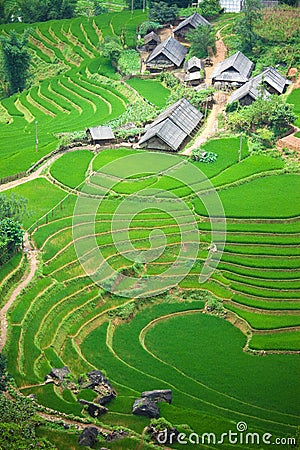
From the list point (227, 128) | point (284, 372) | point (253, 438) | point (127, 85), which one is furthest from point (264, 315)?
point (127, 85)

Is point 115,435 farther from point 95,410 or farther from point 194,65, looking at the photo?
point 194,65

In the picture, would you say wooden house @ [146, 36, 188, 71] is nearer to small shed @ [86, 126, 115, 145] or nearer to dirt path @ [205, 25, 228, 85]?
dirt path @ [205, 25, 228, 85]

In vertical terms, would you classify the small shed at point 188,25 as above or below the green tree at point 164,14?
below

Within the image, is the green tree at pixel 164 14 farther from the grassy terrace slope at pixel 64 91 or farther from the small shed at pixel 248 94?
the small shed at pixel 248 94

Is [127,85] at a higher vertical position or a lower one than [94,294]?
higher

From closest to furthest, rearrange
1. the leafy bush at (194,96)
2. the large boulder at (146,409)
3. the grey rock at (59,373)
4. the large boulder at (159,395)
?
the large boulder at (146,409) < the large boulder at (159,395) < the grey rock at (59,373) < the leafy bush at (194,96)

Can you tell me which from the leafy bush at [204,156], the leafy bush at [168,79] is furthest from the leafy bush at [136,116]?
the leafy bush at [204,156]

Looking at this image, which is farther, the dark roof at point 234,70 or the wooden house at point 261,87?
the dark roof at point 234,70

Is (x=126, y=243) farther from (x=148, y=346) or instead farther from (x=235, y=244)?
(x=148, y=346)
